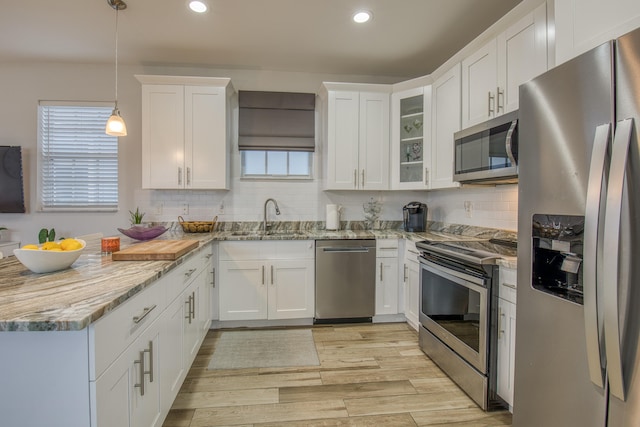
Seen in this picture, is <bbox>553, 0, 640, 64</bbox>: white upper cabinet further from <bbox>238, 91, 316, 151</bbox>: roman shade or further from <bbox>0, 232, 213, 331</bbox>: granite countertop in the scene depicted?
<bbox>238, 91, 316, 151</bbox>: roman shade

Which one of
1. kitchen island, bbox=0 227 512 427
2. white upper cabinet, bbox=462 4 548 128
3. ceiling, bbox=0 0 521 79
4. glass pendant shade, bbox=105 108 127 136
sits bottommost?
kitchen island, bbox=0 227 512 427

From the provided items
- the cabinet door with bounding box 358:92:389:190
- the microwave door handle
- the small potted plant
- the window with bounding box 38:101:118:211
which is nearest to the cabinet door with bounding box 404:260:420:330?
the cabinet door with bounding box 358:92:389:190

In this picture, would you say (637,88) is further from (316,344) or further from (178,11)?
(178,11)

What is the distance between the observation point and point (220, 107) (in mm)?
3244

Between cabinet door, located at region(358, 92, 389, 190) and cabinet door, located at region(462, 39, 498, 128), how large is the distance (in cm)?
94

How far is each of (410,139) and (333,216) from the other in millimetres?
1174

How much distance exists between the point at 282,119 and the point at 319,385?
8.84 feet

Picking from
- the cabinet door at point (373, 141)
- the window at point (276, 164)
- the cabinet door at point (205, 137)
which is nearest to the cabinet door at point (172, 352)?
the cabinet door at point (205, 137)

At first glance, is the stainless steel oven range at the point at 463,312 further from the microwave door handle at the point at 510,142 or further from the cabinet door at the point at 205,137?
the cabinet door at the point at 205,137

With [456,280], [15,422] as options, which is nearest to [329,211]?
[456,280]

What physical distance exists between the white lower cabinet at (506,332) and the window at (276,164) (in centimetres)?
242

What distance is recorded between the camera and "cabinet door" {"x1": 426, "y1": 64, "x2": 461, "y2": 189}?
273 cm

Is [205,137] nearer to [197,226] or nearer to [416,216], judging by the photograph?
[197,226]

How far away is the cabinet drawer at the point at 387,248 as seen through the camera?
318 centimetres
